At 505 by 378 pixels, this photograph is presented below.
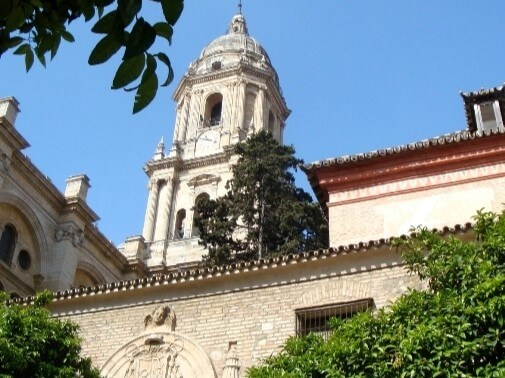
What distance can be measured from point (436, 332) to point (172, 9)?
20.7 feet

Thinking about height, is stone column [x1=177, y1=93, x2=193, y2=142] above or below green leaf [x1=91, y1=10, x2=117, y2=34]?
above

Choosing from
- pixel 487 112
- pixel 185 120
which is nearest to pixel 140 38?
pixel 487 112

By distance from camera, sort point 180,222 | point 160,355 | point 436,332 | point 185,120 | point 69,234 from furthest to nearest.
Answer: point 185,120 < point 180,222 < point 69,234 < point 160,355 < point 436,332

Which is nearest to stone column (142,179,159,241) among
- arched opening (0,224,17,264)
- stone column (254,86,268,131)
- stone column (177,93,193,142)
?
stone column (177,93,193,142)

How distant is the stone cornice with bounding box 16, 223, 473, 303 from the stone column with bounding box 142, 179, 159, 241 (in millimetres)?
24350

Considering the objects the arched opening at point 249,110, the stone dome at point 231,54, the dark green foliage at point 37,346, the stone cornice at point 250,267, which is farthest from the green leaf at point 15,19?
the stone dome at point 231,54

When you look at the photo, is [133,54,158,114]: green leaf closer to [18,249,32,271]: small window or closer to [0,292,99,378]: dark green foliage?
[0,292,99,378]: dark green foliage

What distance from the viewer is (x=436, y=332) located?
8258 mm

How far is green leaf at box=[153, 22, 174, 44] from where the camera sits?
288 cm

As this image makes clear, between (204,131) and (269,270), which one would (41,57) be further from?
(204,131)

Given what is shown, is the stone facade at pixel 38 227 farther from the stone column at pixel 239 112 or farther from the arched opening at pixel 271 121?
the arched opening at pixel 271 121

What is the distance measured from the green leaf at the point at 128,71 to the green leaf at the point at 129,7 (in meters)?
0.15

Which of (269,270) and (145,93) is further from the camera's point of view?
(269,270)

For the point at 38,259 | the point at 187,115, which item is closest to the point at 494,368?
the point at 38,259
